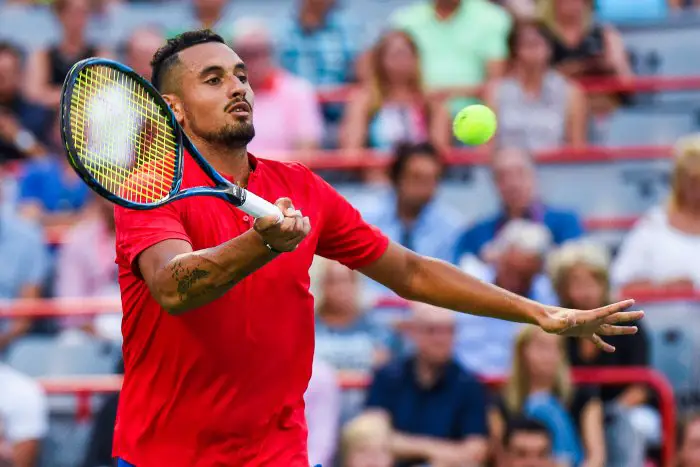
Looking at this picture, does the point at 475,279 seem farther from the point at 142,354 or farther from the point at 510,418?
the point at 510,418

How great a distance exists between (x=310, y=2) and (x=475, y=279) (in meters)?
6.17

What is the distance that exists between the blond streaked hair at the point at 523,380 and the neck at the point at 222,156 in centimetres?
320

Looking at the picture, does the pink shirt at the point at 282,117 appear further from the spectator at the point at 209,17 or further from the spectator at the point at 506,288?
the spectator at the point at 506,288

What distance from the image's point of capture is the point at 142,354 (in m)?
4.04

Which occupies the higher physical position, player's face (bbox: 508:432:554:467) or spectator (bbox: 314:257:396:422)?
spectator (bbox: 314:257:396:422)

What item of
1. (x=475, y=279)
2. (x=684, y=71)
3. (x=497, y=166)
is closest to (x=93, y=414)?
(x=497, y=166)

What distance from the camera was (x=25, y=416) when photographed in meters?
7.34

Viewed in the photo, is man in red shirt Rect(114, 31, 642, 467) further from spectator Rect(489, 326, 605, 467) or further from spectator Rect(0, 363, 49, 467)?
spectator Rect(0, 363, 49, 467)

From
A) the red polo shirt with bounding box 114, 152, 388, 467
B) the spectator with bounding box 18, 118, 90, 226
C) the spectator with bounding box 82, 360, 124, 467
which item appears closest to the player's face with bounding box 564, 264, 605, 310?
the spectator with bounding box 82, 360, 124, 467

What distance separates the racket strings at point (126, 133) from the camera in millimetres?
3703

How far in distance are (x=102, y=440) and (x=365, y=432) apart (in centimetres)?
144

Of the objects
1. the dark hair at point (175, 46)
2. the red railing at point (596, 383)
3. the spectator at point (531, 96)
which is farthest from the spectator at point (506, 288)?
the dark hair at point (175, 46)

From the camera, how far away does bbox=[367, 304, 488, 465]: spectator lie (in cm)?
690

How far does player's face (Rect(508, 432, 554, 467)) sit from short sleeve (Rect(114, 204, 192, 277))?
10.8 feet
